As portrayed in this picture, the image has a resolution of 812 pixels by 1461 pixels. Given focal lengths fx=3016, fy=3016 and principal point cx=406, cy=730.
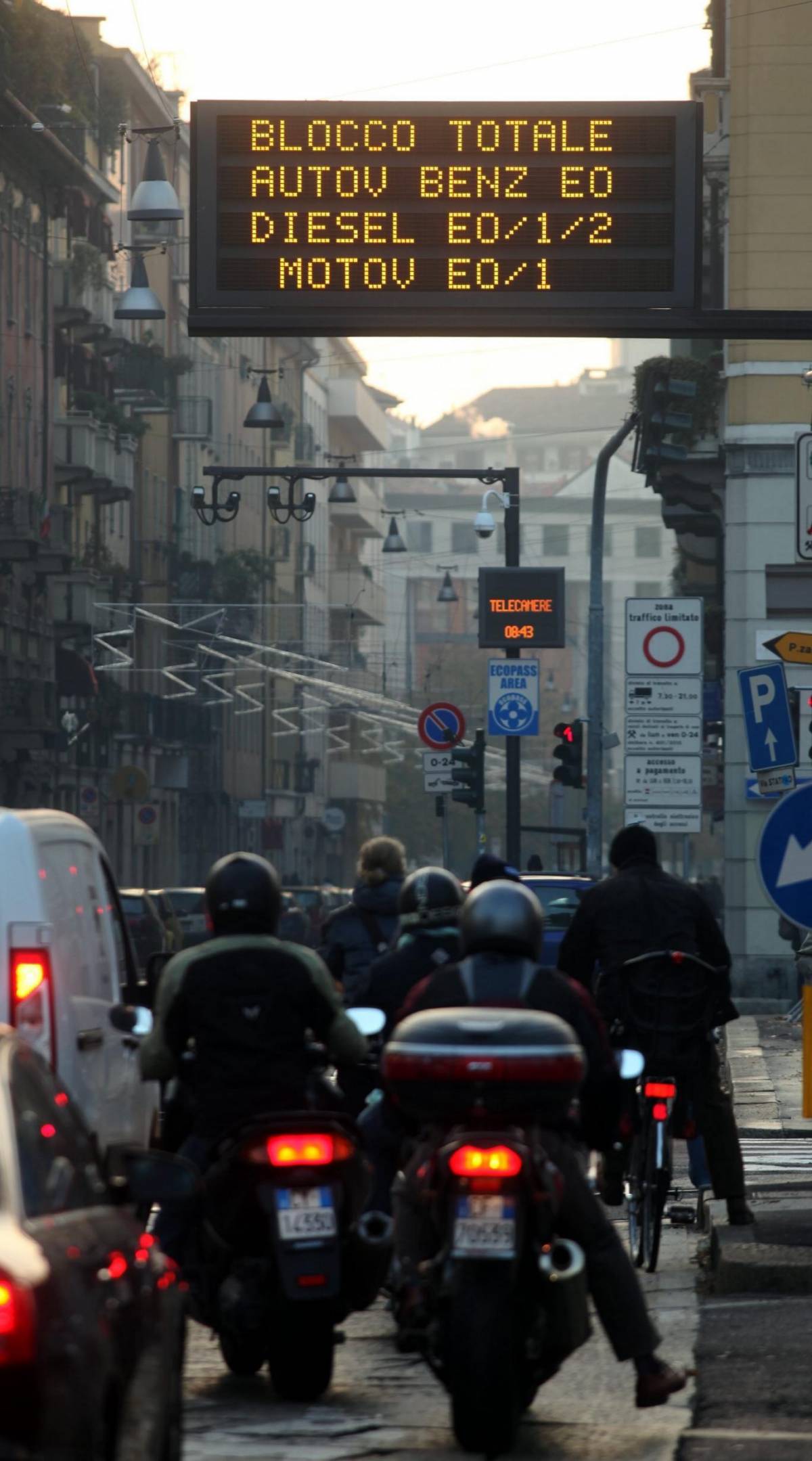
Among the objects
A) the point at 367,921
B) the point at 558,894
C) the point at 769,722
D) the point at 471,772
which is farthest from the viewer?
the point at 471,772

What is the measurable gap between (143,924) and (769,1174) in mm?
18840

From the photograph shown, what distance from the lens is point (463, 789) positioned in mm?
38469

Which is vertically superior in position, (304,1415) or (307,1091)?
(307,1091)

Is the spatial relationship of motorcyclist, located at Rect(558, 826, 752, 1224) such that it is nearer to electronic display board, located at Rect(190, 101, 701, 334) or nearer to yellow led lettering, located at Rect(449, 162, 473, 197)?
electronic display board, located at Rect(190, 101, 701, 334)

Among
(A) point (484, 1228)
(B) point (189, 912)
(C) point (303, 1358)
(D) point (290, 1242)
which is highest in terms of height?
(A) point (484, 1228)

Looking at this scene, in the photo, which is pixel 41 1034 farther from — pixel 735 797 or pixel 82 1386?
pixel 735 797

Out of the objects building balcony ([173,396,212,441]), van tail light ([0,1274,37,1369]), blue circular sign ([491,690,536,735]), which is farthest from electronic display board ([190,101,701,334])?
building balcony ([173,396,212,441])

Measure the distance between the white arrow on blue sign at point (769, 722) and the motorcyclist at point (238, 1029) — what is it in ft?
32.4

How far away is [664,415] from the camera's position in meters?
39.1

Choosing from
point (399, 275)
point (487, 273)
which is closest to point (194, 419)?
point (399, 275)

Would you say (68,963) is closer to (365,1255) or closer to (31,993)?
(31,993)

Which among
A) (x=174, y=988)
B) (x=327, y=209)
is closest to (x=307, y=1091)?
(x=174, y=988)

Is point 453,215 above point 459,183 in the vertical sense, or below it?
below

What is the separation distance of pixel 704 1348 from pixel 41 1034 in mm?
2279
